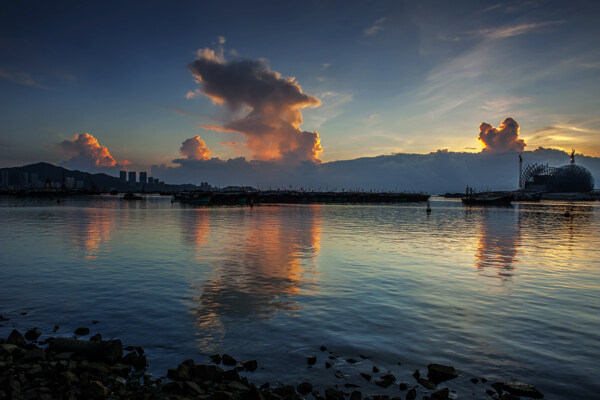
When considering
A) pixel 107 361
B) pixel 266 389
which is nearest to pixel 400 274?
pixel 266 389

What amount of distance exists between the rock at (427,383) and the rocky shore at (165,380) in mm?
22

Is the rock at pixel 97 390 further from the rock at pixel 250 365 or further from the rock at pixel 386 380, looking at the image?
the rock at pixel 386 380

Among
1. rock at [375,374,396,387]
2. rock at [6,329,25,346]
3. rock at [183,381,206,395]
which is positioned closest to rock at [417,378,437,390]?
rock at [375,374,396,387]

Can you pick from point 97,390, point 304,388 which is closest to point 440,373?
point 304,388

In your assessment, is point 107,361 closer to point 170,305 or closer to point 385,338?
point 170,305

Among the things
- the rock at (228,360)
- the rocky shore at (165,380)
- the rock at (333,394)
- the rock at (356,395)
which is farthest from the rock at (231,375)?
the rock at (356,395)

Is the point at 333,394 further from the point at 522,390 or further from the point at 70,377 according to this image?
the point at 70,377

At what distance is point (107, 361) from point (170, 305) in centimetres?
528

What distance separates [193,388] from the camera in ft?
26.1

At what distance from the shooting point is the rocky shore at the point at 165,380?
7.89 m

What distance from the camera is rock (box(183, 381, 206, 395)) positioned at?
7922 millimetres

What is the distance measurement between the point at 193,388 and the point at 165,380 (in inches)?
46.0

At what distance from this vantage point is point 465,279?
2008 centimetres

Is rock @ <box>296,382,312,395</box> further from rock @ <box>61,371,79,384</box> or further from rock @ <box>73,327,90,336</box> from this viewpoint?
rock @ <box>73,327,90,336</box>
